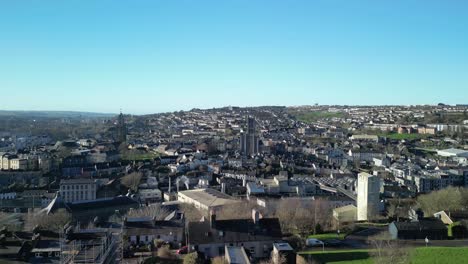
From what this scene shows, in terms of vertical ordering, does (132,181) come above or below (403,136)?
below

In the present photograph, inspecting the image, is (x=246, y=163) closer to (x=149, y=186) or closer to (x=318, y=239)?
(x=149, y=186)

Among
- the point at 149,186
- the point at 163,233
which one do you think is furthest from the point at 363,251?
the point at 149,186

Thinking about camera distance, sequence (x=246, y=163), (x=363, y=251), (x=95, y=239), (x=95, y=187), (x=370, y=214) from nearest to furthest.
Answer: (x=95, y=239), (x=363, y=251), (x=370, y=214), (x=95, y=187), (x=246, y=163)

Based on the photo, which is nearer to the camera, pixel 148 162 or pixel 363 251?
pixel 363 251

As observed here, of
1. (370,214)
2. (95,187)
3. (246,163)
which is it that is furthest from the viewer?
(246,163)

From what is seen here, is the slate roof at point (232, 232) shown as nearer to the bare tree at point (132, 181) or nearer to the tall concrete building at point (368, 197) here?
the tall concrete building at point (368, 197)

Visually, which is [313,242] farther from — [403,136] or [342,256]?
[403,136]

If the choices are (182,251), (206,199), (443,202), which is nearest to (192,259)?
(182,251)
